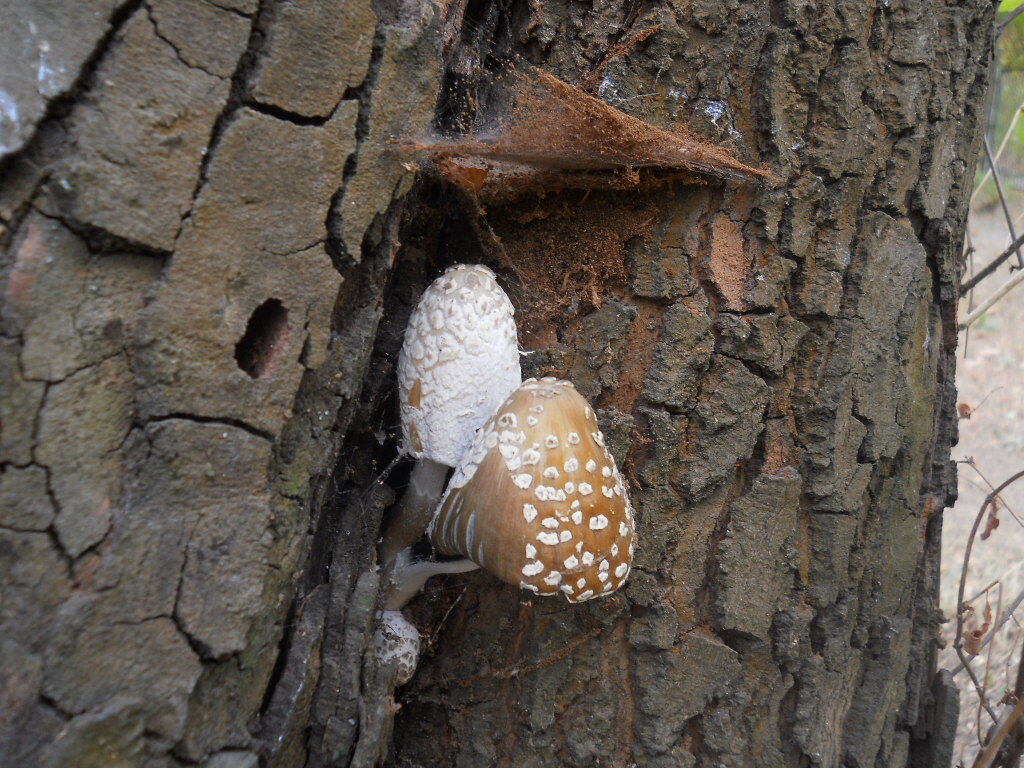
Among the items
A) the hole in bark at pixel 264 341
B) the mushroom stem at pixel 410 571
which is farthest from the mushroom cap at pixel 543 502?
the hole in bark at pixel 264 341

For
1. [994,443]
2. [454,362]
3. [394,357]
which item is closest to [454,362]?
[454,362]

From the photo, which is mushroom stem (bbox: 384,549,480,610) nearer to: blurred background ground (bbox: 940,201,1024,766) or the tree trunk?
the tree trunk

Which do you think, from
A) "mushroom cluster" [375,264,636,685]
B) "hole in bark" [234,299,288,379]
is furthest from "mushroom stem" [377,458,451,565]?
"hole in bark" [234,299,288,379]

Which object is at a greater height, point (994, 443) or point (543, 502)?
point (994, 443)

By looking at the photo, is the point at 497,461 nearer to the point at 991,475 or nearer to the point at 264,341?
the point at 264,341

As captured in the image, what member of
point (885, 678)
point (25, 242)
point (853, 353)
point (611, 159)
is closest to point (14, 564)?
point (25, 242)

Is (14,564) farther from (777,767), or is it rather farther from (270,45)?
(777,767)

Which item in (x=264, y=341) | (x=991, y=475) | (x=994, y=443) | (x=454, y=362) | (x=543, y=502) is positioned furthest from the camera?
(x=994, y=443)
